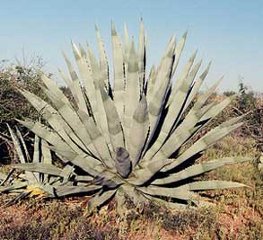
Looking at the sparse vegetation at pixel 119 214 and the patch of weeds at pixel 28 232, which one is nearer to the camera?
the patch of weeds at pixel 28 232

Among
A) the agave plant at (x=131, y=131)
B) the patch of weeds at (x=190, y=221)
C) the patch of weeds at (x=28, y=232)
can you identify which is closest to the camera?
the patch of weeds at (x=28, y=232)

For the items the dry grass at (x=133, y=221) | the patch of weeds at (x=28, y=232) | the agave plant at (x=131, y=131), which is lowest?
the patch of weeds at (x=28, y=232)

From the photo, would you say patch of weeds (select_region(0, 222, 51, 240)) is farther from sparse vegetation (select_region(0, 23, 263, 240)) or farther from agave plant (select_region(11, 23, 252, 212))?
agave plant (select_region(11, 23, 252, 212))

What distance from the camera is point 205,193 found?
599 cm

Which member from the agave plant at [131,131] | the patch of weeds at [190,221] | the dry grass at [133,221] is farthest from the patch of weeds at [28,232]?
the patch of weeds at [190,221]

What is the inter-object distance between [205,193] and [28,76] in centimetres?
388

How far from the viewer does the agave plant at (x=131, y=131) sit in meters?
4.98

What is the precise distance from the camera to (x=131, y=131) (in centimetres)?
494

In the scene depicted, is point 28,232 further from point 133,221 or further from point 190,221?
point 190,221

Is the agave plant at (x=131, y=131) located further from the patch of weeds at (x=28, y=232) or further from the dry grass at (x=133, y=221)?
the patch of weeds at (x=28, y=232)

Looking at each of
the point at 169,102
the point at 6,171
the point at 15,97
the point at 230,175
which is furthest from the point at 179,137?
the point at 15,97

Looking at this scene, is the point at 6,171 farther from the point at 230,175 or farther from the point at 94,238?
the point at 230,175

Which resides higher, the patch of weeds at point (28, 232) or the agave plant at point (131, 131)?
the agave plant at point (131, 131)

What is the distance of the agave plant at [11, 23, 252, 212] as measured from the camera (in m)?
4.98
